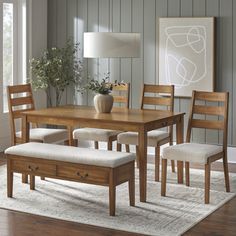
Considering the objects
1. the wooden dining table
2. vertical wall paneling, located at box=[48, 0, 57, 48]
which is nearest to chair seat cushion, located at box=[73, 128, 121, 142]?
the wooden dining table

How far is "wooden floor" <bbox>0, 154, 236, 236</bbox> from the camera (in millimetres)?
4477

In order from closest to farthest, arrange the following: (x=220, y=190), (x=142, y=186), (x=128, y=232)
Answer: (x=128, y=232)
(x=142, y=186)
(x=220, y=190)

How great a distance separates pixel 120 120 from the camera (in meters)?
5.34

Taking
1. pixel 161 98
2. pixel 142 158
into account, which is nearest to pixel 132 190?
pixel 142 158

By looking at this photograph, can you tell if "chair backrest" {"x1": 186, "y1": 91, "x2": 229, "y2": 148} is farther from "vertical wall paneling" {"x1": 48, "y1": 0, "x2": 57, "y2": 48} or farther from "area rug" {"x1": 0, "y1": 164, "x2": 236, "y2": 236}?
"vertical wall paneling" {"x1": 48, "y1": 0, "x2": 57, "y2": 48}

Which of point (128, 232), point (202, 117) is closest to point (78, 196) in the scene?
point (128, 232)

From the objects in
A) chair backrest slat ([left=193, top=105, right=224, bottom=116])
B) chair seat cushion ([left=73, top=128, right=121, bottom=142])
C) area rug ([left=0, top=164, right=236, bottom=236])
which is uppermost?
chair backrest slat ([left=193, top=105, right=224, bottom=116])

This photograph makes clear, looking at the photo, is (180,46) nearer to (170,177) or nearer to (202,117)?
(202,117)

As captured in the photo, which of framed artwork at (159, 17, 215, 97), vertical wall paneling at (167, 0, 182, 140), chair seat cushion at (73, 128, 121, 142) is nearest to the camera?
chair seat cushion at (73, 128, 121, 142)

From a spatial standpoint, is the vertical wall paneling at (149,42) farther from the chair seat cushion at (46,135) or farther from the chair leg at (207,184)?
the chair leg at (207,184)

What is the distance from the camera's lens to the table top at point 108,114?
5422 millimetres

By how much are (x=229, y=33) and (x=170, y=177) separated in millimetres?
1790

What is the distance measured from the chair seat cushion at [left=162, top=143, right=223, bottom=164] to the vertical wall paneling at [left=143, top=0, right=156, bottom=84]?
2.06m

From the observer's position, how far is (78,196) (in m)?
5.50
